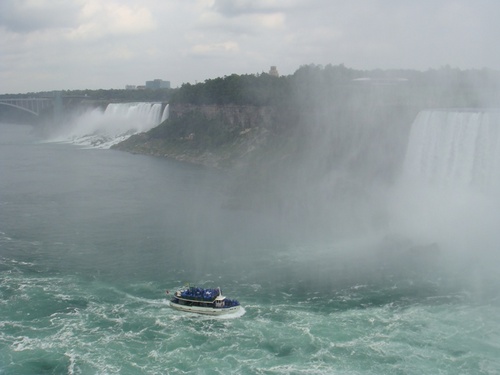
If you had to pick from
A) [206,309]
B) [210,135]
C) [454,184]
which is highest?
[210,135]

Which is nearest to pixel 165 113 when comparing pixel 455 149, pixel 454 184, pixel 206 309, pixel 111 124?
pixel 111 124

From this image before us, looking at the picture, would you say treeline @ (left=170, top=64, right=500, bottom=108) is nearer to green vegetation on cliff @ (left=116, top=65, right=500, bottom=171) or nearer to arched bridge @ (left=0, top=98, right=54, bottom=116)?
green vegetation on cliff @ (left=116, top=65, right=500, bottom=171)

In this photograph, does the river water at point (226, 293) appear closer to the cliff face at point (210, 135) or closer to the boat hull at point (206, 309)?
the boat hull at point (206, 309)

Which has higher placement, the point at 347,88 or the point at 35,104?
the point at 347,88

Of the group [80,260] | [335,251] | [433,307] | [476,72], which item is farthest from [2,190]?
[476,72]

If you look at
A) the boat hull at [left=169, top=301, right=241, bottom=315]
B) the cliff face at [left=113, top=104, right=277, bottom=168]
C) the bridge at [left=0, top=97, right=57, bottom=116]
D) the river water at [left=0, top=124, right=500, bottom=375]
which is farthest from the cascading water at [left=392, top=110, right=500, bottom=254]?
the bridge at [left=0, top=97, right=57, bottom=116]

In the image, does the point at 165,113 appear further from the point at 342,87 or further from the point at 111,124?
the point at 342,87

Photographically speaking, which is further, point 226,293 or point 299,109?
point 299,109
